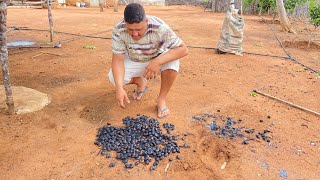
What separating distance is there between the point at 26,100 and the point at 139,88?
1328 mm

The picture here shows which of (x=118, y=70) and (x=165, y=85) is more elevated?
(x=118, y=70)

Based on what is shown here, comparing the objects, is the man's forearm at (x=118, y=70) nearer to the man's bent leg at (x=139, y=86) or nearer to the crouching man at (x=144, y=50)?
the crouching man at (x=144, y=50)

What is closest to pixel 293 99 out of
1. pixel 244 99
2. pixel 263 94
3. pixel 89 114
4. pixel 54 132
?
pixel 263 94

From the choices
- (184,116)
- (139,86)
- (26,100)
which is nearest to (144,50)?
(139,86)

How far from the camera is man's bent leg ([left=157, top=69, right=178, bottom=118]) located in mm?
3232

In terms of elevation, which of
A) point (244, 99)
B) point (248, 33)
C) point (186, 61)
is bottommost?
point (244, 99)

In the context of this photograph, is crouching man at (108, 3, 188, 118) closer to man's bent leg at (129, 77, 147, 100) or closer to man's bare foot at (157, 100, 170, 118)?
man's bare foot at (157, 100, 170, 118)

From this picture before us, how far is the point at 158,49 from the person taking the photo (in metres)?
3.13

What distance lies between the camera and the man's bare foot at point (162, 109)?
330cm

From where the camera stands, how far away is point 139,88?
3684mm

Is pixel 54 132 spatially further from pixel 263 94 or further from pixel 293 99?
pixel 293 99

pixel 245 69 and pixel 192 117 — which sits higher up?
pixel 245 69

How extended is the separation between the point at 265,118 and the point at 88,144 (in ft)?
6.42

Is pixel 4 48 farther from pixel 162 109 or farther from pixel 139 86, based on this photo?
pixel 162 109
